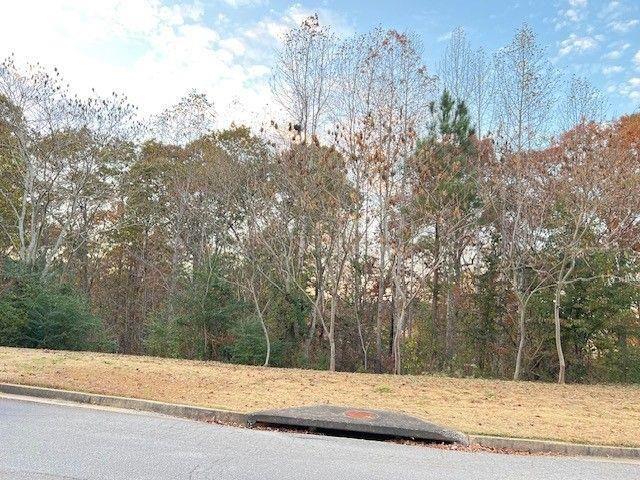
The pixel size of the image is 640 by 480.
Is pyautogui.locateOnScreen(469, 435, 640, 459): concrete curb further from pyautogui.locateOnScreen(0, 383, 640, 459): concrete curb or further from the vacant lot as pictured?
the vacant lot

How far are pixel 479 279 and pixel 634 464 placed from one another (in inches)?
610

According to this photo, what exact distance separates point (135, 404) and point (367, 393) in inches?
192

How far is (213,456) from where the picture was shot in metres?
5.85

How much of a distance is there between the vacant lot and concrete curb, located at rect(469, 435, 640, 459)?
0.29 meters

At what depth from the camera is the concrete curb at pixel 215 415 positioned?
7465mm

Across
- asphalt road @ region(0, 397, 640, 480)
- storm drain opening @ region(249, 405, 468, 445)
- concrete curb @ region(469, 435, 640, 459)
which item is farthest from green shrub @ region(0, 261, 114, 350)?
concrete curb @ region(469, 435, 640, 459)

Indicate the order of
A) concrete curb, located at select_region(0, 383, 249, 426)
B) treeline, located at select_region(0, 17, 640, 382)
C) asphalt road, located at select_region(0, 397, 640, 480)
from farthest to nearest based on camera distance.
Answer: treeline, located at select_region(0, 17, 640, 382), concrete curb, located at select_region(0, 383, 249, 426), asphalt road, located at select_region(0, 397, 640, 480)

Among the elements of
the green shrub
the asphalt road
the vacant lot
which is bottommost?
the asphalt road

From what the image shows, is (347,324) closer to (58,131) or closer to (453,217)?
(453,217)

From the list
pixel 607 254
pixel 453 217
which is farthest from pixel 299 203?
pixel 607 254

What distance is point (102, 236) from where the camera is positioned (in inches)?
1177

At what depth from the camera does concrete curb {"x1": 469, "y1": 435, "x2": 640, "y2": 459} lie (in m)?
7.43

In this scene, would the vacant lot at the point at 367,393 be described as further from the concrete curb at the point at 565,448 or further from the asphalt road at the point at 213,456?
the asphalt road at the point at 213,456

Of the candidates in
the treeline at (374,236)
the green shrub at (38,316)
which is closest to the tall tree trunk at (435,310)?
the treeline at (374,236)
